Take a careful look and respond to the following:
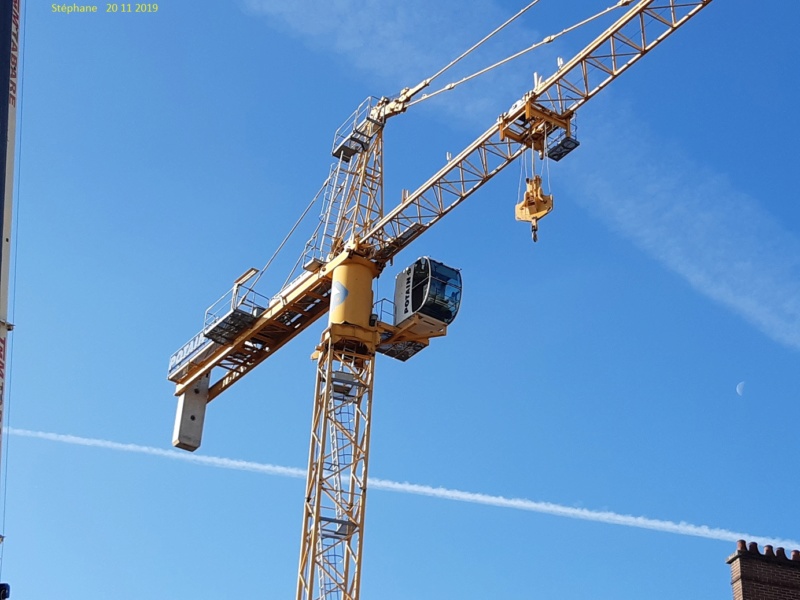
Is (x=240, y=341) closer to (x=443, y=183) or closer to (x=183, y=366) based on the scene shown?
(x=183, y=366)

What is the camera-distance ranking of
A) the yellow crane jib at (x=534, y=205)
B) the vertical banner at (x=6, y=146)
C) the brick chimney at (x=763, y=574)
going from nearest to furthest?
the vertical banner at (x=6, y=146)
the brick chimney at (x=763, y=574)
the yellow crane jib at (x=534, y=205)

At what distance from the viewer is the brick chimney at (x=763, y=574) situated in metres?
34.4

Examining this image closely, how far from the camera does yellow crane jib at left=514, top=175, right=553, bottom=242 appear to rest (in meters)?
53.5

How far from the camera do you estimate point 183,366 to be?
2655 inches

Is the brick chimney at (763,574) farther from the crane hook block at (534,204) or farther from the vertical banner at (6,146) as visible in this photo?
the crane hook block at (534,204)

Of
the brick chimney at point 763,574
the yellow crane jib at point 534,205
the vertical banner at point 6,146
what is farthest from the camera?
the yellow crane jib at point 534,205

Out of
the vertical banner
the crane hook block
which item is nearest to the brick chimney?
the vertical banner

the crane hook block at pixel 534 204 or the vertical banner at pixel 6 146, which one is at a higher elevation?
the crane hook block at pixel 534 204

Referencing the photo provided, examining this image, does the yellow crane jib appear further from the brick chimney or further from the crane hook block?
the brick chimney

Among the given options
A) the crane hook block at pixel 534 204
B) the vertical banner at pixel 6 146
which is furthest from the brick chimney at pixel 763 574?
the crane hook block at pixel 534 204

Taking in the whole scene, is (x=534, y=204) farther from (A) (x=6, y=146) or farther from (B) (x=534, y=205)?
(A) (x=6, y=146)

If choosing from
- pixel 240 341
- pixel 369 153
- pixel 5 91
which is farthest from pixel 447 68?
pixel 5 91

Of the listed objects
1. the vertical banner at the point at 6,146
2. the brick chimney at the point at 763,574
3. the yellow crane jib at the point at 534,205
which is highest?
the yellow crane jib at the point at 534,205

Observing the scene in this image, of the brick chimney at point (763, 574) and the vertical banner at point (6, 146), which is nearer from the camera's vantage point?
the vertical banner at point (6, 146)
